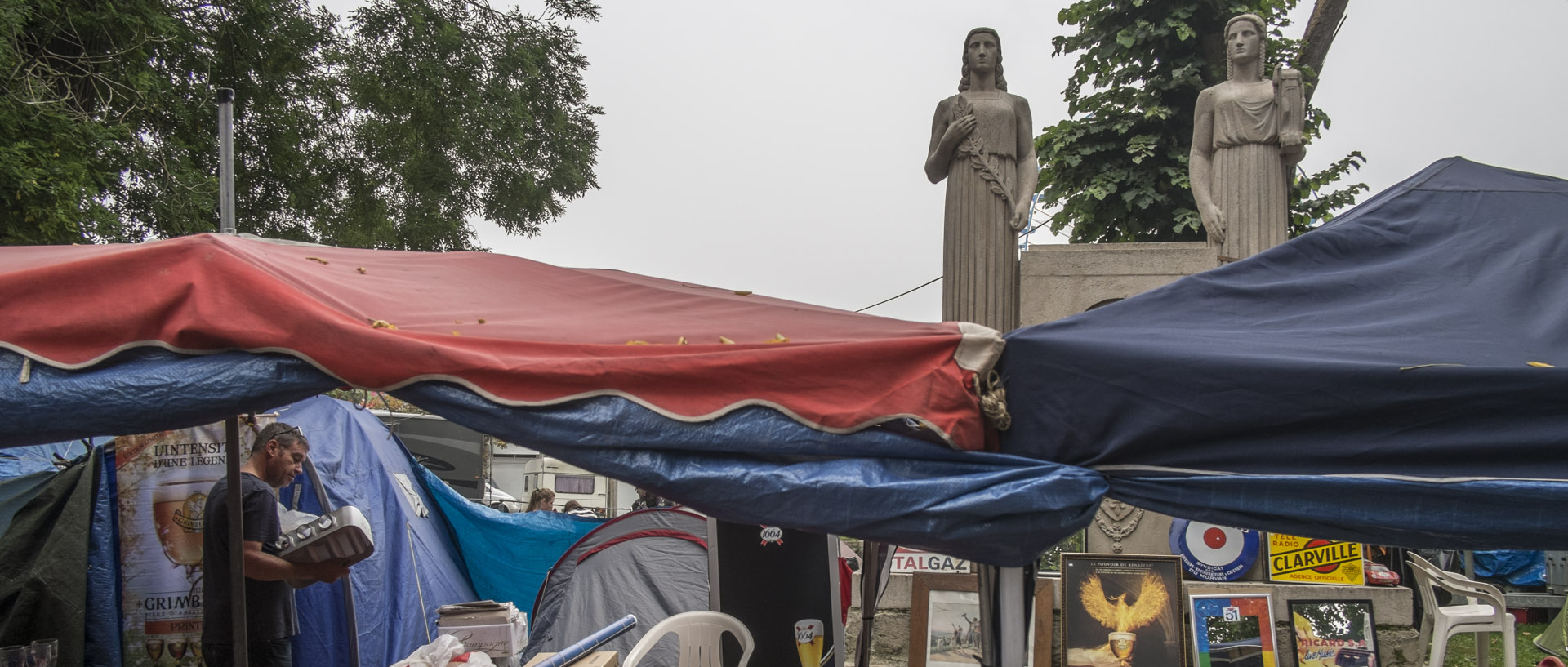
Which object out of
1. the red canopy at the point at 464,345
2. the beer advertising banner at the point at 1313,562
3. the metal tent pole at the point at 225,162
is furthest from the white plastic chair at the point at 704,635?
the beer advertising banner at the point at 1313,562

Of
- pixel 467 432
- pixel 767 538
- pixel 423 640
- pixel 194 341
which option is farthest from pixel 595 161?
pixel 194 341

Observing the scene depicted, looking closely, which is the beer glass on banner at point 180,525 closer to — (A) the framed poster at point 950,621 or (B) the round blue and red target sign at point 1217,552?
(A) the framed poster at point 950,621

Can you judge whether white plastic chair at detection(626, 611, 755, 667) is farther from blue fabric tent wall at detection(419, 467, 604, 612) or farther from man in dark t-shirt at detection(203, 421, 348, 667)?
blue fabric tent wall at detection(419, 467, 604, 612)

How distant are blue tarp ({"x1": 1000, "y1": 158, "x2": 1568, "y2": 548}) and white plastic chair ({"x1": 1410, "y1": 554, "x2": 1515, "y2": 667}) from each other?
135 inches

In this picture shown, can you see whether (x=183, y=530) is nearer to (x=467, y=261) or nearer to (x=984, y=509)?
(x=467, y=261)

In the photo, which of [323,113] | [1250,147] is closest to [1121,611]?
[1250,147]

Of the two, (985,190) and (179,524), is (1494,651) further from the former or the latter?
(179,524)

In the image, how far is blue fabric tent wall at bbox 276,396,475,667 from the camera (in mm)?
6344

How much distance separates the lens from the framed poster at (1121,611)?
5.56 m

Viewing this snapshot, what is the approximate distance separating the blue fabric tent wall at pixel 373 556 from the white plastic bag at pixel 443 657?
268 centimetres

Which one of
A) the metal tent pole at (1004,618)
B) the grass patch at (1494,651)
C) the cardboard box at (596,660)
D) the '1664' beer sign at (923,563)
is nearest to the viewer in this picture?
the metal tent pole at (1004,618)

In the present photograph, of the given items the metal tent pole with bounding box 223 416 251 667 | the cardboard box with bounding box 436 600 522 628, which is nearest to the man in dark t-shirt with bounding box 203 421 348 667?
A: the metal tent pole with bounding box 223 416 251 667

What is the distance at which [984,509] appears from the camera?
287 cm

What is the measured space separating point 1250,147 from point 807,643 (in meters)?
4.30
